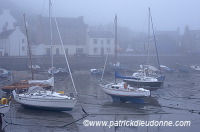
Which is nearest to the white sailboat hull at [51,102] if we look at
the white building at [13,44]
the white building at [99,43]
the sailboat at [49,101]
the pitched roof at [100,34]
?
the sailboat at [49,101]

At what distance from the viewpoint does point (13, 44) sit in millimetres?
42906

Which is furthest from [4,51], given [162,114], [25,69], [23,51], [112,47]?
[162,114]

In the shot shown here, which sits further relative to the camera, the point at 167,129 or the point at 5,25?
the point at 5,25

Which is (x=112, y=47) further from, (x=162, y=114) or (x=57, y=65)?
(x=162, y=114)

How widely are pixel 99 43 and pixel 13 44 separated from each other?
1490 centimetres

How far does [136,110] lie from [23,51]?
33282 millimetres

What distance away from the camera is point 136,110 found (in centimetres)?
1415

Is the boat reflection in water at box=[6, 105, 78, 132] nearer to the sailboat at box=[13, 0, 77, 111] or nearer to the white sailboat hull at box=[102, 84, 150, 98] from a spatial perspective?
the sailboat at box=[13, 0, 77, 111]

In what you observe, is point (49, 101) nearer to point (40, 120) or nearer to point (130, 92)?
point (40, 120)

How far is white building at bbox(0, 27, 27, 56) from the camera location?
4225cm

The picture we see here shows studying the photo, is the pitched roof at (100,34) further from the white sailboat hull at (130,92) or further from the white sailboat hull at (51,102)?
the white sailboat hull at (51,102)

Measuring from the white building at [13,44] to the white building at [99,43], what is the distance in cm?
1148

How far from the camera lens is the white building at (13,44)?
1663 inches

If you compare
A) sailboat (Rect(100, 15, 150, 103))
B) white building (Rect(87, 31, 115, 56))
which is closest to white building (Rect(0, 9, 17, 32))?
white building (Rect(87, 31, 115, 56))
